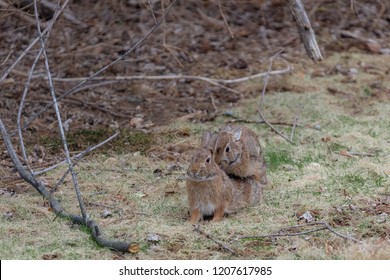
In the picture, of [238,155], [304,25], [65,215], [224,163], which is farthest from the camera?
[304,25]

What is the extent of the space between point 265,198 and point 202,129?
97.4 inches

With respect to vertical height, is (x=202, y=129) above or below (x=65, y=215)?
below

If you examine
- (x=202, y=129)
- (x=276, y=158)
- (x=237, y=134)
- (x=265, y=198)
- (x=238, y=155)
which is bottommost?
(x=202, y=129)

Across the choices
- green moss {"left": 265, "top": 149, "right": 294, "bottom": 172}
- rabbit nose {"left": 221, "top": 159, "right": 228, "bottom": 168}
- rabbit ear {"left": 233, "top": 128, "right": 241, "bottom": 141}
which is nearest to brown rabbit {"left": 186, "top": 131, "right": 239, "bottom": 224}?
rabbit nose {"left": 221, "top": 159, "right": 228, "bottom": 168}

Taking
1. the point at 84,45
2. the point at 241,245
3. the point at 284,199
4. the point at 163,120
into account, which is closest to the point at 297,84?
the point at 163,120

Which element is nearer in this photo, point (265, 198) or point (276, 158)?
point (265, 198)

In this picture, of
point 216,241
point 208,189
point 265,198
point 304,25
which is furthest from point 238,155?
point 304,25

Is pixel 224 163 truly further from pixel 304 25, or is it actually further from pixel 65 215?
pixel 304 25

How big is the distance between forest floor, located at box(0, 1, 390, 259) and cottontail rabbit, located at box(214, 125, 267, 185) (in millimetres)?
237

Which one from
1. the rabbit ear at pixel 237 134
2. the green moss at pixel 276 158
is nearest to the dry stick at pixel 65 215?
the rabbit ear at pixel 237 134

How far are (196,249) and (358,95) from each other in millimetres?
5471

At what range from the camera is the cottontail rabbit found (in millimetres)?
6875

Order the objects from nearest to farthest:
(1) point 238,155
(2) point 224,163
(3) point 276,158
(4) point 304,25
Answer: (2) point 224,163 → (1) point 238,155 → (3) point 276,158 → (4) point 304,25

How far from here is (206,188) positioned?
6406 mm
